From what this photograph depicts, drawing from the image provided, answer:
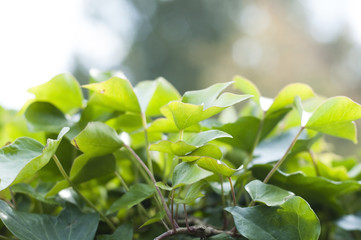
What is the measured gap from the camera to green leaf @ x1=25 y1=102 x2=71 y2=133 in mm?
288

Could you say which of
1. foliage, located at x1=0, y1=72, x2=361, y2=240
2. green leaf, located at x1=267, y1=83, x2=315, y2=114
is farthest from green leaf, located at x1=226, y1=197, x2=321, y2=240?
green leaf, located at x1=267, y1=83, x2=315, y2=114

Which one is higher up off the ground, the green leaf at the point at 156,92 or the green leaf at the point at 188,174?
the green leaf at the point at 156,92

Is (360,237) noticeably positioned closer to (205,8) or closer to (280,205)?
(280,205)

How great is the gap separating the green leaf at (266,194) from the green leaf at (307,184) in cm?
4

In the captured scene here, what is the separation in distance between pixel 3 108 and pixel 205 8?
773 centimetres

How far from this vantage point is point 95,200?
36cm

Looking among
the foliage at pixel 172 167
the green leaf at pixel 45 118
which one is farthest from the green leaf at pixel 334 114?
the green leaf at pixel 45 118

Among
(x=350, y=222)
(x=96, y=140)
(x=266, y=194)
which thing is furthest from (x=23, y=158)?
(x=350, y=222)

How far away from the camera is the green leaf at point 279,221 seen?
0.69ft

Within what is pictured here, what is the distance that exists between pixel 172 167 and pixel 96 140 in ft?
0.22

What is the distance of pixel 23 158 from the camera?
224 mm

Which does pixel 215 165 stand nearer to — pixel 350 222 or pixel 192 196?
pixel 192 196

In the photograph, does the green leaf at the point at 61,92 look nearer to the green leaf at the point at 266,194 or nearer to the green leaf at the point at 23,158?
the green leaf at the point at 23,158

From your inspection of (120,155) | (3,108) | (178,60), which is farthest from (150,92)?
(178,60)
